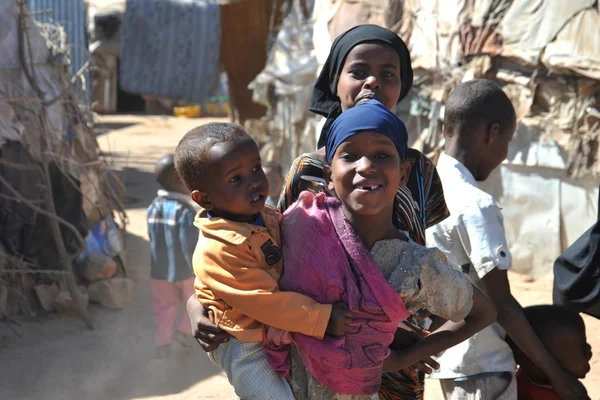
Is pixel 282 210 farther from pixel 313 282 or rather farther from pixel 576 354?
pixel 576 354

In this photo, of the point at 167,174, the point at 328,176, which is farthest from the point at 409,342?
the point at 167,174

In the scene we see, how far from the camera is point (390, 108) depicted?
2.22 metres

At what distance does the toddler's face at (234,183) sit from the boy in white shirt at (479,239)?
90 cm

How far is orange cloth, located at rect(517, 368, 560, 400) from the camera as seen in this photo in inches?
106

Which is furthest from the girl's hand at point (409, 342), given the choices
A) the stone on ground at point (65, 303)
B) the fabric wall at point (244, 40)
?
the fabric wall at point (244, 40)

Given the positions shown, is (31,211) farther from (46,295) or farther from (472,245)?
(472,245)

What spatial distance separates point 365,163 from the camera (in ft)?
5.97

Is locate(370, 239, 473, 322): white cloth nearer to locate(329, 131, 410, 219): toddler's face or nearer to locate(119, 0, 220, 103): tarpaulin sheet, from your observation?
locate(329, 131, 410, 219): toddler's face

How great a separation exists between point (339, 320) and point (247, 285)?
0.22 m

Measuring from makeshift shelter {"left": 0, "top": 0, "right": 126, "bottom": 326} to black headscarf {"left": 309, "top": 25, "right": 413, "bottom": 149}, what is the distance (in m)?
4.01

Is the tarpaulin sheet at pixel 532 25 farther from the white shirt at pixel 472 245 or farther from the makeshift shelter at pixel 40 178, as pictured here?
the white shirt at pixel 472 245

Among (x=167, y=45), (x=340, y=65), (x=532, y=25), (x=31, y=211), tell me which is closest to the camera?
(x=340, y=65)

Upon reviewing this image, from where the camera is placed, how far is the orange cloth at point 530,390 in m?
2.69

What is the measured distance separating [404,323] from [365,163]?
50cm
